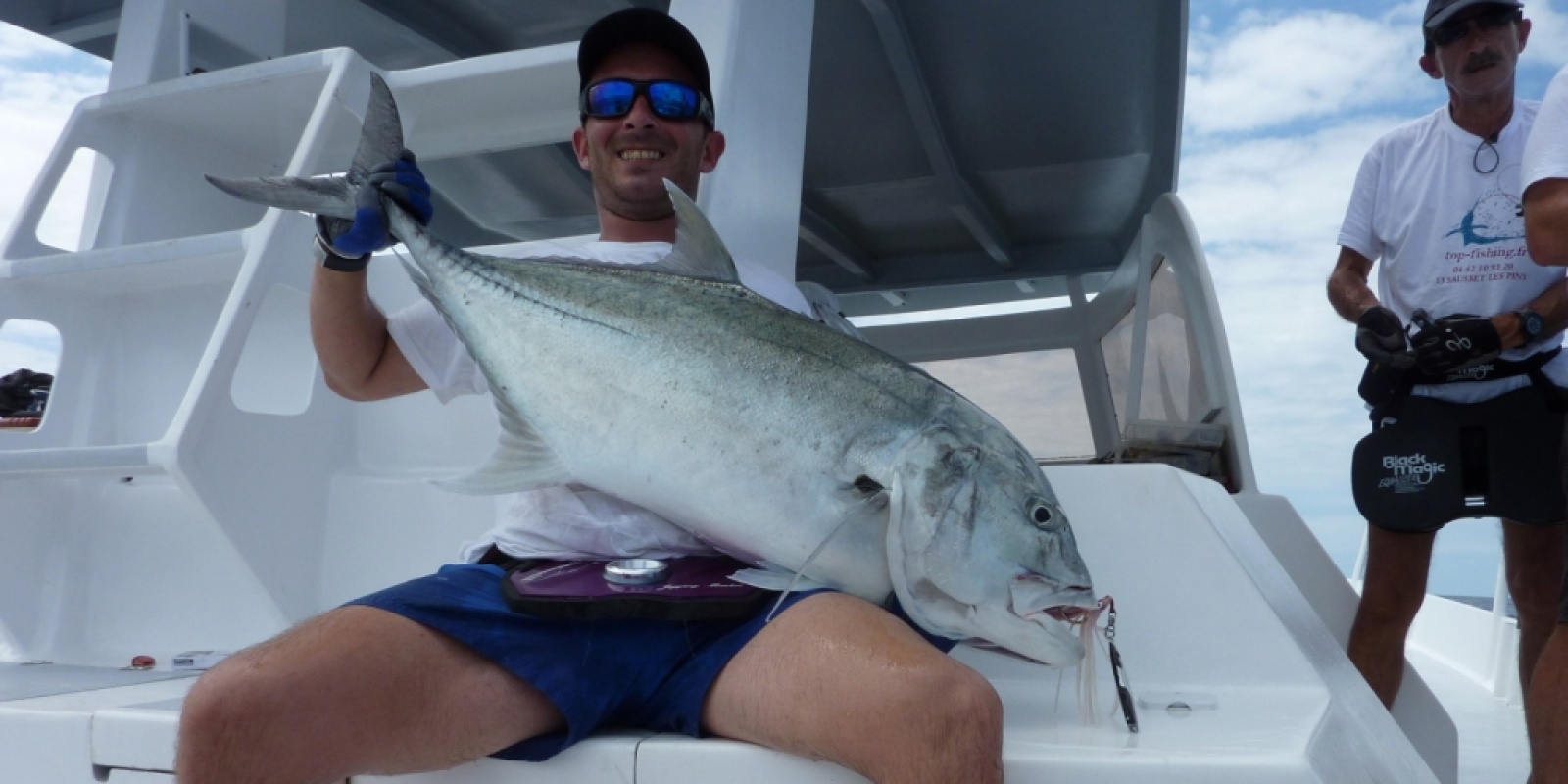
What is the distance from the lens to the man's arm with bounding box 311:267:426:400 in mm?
1841

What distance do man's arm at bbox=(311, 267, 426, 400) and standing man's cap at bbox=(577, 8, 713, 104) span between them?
0.67 meters

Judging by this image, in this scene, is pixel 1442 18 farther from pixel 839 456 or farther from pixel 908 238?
pixel 908 238

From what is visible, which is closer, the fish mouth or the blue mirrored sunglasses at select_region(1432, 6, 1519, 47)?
the fish mouth

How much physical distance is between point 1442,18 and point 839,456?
6.93ft

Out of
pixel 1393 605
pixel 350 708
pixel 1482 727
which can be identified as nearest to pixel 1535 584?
pixel 1393 605

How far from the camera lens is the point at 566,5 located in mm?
4473

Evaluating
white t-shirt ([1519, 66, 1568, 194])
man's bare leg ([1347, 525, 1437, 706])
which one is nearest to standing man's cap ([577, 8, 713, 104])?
white t-shirt ([1519, 66, 1568, 194])

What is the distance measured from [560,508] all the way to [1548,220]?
1987 mm

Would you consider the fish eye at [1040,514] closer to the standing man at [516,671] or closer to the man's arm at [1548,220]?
the standing man at [516,671]

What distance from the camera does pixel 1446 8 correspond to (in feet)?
8.27

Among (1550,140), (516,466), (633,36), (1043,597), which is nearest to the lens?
(1043,597)

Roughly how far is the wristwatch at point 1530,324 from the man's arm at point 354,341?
8.20 ft

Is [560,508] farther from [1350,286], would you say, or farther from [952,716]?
[1350,286]

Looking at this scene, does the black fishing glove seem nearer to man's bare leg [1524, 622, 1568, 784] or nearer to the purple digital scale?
man's bare leg [1524, 622, 1568, 784]
